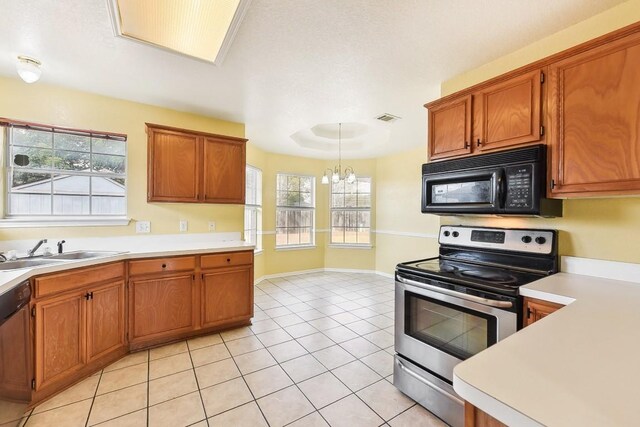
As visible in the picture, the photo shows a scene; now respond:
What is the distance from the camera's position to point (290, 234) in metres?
5.75

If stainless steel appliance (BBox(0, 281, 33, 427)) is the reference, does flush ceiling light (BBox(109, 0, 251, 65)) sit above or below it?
above

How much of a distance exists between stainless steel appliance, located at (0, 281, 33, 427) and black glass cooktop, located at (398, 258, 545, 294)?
94.6 inches

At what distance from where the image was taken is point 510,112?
1.94 meters

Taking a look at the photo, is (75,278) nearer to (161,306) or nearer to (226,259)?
(161,306)

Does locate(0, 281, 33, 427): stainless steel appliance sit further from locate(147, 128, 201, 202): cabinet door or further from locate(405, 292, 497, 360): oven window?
locate(405, 292, 497, 360): oven window

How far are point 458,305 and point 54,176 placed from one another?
367 centimetres

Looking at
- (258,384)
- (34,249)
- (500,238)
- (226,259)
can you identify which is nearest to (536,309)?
(500,238)

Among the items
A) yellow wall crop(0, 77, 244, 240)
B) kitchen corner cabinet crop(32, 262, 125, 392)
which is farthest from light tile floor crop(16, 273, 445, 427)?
yellow wall crop(0, 77, 244, 240)

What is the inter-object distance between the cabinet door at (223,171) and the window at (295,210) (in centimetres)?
211

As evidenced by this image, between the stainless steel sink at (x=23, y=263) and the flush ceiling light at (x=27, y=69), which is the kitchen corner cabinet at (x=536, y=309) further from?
the flush ceiling light at (x=27, y=69)

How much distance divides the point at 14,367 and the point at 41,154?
1956 millimetres

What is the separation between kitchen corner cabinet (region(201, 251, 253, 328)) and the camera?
113 inches

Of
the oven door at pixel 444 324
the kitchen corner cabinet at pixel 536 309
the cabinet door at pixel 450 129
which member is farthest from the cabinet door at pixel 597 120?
the oven door at pixel 444 324

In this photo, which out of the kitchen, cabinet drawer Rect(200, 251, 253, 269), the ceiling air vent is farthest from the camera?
the ceiling air vent
